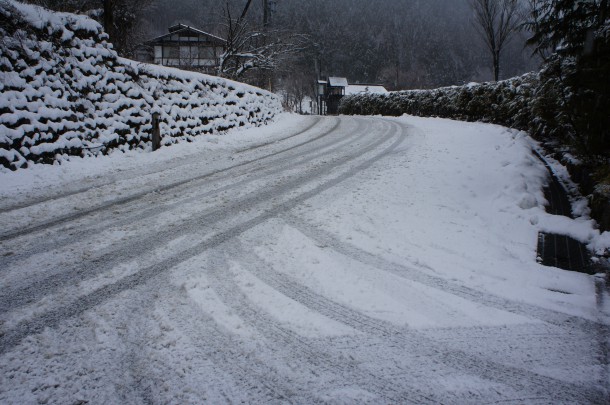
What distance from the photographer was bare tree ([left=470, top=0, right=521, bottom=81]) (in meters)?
17.2

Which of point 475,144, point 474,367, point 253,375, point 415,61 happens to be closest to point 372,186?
point 474,367

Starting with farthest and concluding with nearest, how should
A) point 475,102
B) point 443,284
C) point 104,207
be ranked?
point 475,102
point 104,207
point 443,284

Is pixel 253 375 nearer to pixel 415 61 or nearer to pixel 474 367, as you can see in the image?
pixel 474 367

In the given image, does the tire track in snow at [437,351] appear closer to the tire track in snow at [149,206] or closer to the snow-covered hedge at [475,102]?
the tire track in snow at [149,206]

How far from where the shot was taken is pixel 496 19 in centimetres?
1819

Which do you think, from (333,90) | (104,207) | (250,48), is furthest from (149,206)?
(333,90)

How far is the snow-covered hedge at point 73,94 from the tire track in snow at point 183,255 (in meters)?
4.32

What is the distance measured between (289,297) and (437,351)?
3.53ft

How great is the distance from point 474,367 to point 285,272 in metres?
1.55

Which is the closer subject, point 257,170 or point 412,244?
point 412,244

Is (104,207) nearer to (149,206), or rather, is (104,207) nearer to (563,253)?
(149,206)

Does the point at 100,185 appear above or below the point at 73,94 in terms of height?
below

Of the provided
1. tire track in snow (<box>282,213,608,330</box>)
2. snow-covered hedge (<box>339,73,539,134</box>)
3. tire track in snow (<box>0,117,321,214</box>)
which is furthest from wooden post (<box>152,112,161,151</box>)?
snow-covered hedge (<box>339,73,539,134</box>)

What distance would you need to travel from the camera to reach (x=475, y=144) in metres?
8.92
